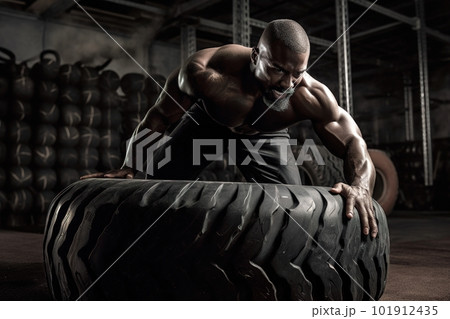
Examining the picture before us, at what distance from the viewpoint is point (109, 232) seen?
2.50 feet

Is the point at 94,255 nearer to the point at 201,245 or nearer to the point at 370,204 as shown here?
the point at 201,245

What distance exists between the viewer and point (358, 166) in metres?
1.07

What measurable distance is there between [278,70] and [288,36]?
0.09 metres

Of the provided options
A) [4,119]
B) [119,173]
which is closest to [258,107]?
[119,173]

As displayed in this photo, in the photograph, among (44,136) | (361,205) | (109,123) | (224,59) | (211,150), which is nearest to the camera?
(361,205)

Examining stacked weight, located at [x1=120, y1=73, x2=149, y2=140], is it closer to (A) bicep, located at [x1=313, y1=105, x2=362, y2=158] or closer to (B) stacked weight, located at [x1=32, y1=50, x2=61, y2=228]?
(B) stacked weight, located at [x1=32, y1=50, x2=61, y2=228]

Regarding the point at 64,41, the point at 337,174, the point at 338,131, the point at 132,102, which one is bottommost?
the point at 337,174

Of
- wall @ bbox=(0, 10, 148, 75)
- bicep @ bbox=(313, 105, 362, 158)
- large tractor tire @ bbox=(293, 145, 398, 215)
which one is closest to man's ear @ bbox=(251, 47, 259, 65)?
bicep @ bbox=(313, 105, 362, 158)

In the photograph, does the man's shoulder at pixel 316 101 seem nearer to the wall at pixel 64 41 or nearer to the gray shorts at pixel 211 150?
the gray shorts at pixel 211 150

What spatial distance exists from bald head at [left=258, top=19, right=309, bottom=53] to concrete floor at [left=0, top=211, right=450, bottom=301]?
672 millimetres

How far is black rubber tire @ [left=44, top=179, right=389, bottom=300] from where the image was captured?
74 centimetres

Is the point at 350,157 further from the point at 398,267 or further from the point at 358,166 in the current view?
the point at 398,267

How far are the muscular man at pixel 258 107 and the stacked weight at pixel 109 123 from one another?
7.08 feet

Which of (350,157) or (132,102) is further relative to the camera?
(132,102)
